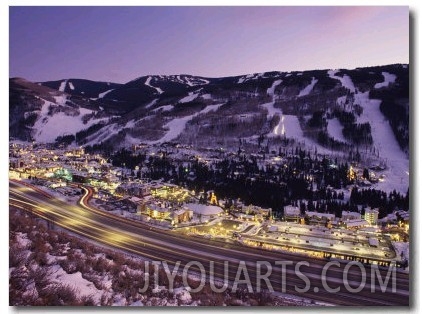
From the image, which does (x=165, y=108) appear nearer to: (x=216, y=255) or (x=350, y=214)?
(x=350, y=214)

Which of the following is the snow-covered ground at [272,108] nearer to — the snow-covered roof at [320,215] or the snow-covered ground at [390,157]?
the snow-covered ground at [390,157]

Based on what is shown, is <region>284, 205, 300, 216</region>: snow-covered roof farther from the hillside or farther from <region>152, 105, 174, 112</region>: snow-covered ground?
<region>152, 105, 174, 112</region>: snow-covered ground

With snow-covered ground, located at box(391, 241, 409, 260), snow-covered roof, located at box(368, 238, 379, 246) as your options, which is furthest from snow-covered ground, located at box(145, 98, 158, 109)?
snow-covered ground, located at box(391, 241, 409, 260)

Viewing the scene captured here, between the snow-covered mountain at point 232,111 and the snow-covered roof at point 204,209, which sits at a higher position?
the snow-covered mountain at point 232,111

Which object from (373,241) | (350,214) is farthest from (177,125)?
(373,241)

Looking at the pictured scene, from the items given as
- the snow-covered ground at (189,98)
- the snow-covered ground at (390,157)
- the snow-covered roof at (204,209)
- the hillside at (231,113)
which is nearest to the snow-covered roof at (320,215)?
the snow-covered ground at (390,157)

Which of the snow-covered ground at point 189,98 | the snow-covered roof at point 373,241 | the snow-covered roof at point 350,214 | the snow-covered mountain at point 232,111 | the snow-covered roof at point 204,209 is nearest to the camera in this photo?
the snow-covered roof at point 373,241
